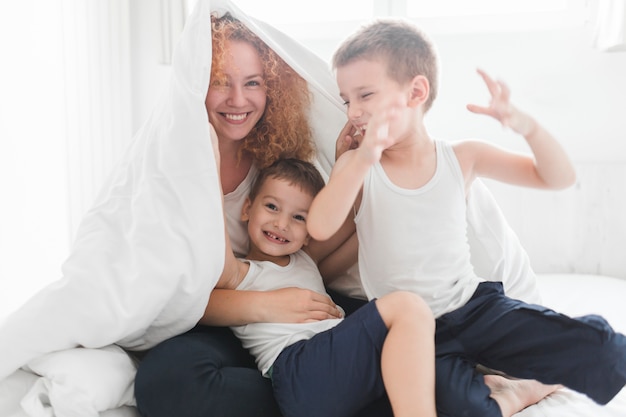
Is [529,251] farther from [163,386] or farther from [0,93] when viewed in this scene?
[0,93]

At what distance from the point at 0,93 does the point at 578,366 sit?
1.93m

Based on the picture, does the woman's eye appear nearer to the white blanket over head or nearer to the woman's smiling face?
the woman's smiling face

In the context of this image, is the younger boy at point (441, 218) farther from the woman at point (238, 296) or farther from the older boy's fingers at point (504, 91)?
the woman at point (238, 296)

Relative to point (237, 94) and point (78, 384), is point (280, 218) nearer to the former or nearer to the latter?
point (237, 94)

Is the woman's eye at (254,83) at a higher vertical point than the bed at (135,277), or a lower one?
higher

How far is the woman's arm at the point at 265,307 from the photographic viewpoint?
1260 mm

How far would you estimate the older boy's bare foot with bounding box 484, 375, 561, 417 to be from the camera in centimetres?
116

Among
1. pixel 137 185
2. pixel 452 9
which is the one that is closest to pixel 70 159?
pixel 137 185

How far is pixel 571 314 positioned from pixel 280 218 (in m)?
0.87

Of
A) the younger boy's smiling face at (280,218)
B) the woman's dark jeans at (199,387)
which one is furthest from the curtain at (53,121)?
the woman's dark jeans at (199,387)

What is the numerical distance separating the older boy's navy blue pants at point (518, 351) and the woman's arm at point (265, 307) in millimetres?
242

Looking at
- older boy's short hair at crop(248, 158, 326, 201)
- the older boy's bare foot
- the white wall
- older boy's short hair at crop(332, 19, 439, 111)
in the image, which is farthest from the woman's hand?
the white wall

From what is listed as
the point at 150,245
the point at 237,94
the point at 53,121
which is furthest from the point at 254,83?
the point at 53,121

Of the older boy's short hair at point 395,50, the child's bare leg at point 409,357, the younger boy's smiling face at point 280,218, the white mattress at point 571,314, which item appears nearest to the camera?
the child's bare leg at point 409,357
